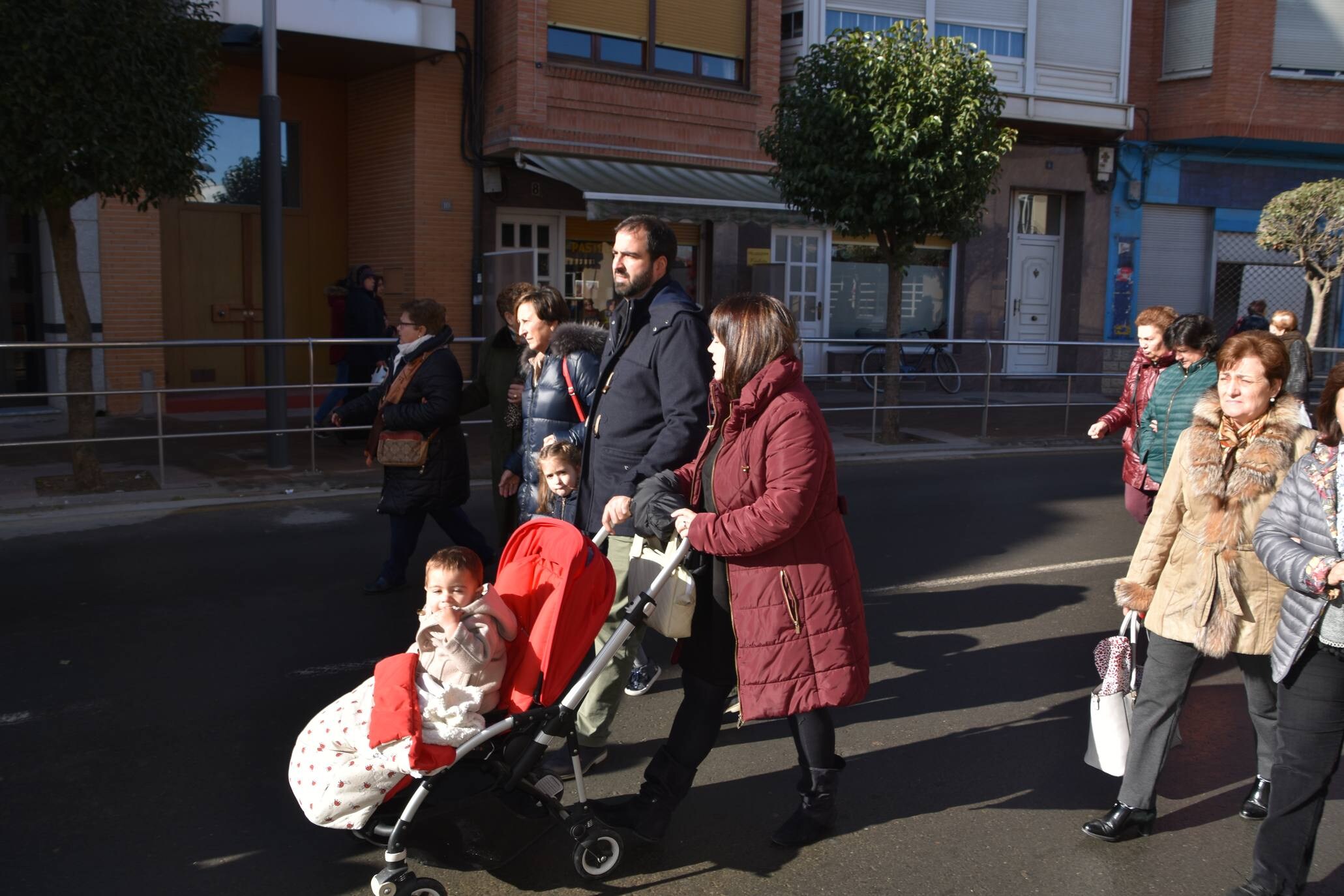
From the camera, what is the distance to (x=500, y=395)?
256 inches

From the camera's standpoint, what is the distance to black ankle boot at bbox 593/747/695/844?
381cm

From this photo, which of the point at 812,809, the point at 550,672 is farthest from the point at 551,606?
the point at 812,809

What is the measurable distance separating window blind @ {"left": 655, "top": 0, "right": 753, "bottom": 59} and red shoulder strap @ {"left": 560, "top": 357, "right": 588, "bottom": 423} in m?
13.0

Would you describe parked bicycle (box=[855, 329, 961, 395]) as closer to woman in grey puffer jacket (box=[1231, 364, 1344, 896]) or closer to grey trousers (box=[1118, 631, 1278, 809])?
grey trousers (box=[1118, 631, 1278, 809])

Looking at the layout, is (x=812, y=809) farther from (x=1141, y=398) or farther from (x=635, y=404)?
(x=1141, y=398)

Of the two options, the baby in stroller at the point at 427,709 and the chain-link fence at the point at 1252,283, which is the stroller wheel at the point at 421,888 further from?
the chain-link fence at the point at 1252,283

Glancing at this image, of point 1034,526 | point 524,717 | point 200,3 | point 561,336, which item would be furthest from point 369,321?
point 524,717

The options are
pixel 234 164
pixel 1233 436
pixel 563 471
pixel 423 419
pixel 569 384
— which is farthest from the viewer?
pixel 234 164

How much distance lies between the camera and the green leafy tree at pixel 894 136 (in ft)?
41.3

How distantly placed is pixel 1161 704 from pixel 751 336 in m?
1.82

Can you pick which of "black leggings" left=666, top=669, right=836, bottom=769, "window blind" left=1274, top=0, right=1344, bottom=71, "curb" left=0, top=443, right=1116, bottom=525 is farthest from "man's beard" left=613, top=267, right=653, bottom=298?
"window blind" left=1274, top=0, right=1344, bottom=71

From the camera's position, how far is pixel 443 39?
15.4 meters

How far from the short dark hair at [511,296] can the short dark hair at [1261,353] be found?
313 centimetres

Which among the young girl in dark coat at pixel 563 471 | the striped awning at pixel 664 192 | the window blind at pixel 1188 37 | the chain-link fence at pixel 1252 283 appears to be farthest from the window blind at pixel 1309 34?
the young girl in dark coat at pixel 563 471
